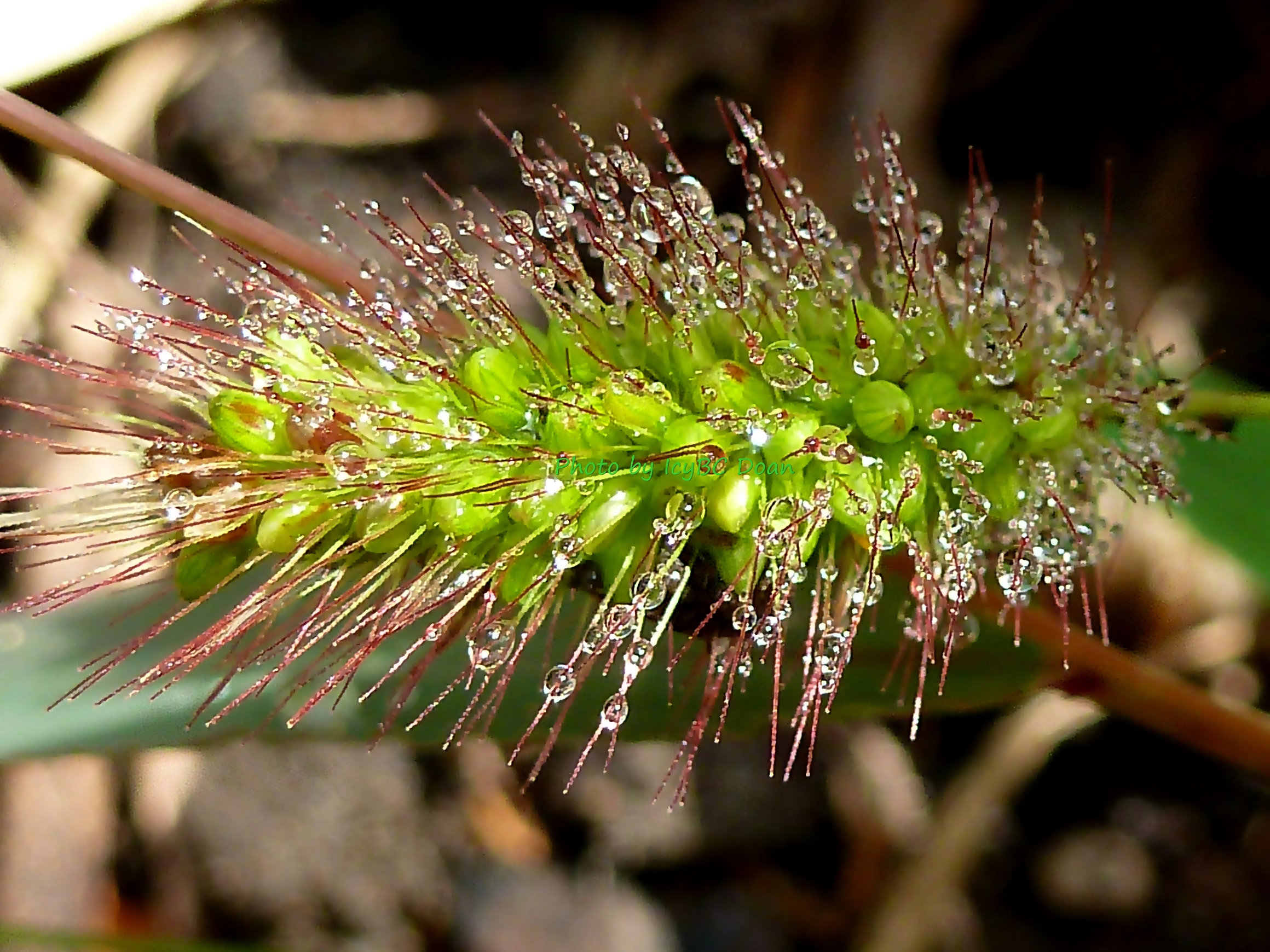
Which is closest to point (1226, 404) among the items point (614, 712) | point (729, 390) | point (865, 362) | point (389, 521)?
point (865, 362)

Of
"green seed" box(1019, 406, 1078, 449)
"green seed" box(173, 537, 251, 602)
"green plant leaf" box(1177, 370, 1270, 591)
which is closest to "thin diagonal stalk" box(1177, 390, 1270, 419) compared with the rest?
"green seed" box(1019, 406, 1078, 449)

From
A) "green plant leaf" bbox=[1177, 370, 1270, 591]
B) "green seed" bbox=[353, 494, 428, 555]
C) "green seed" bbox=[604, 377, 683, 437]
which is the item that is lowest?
"green seed" bbox=[353, 494, 428, 555]

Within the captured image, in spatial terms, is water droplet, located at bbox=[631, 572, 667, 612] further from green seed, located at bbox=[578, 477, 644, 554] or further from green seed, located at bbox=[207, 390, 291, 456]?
green seed, located at bbox=[207, 390, 291, 456]

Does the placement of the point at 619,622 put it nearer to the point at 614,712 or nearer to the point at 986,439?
the point at 614,712

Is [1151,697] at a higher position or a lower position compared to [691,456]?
higher

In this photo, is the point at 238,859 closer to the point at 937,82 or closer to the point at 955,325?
the point at 955,325

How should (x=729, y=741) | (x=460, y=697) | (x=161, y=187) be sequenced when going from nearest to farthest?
(x=161, y=187) < (x=460, y=697) < (x=729, y=741)
